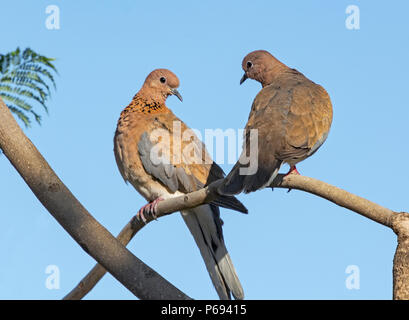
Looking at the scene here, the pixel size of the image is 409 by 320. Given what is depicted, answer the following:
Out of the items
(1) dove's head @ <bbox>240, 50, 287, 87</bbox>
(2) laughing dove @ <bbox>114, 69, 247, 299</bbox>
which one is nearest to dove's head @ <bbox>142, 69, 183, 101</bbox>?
(2) laughing dove @ <bbox>114, 69, 247, 299</bbox>

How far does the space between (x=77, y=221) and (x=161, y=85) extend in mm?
1933

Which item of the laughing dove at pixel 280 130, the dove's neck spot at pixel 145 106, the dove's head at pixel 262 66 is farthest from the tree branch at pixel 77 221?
the dove's head at pixel 262 66

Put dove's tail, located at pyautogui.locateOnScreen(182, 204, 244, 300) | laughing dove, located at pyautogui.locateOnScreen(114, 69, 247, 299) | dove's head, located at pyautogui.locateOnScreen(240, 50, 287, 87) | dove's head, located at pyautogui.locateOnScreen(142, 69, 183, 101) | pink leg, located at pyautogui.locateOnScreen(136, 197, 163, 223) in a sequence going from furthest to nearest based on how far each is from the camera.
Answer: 1. dove's head, located at pyautogui.locateOnScreen(142, 69, 183, 101)
2. dove's head, located at pyautogui.locateOnScreen(240, 50, 287, 87)
3. laughing dove, located at pyautogui.locateOnScreen(114, 69, 247, 299)
4. dove's tail, located at pyautogui.locateOnScreen(182, 204, 244, 300)
5. pink leg, located at pyautogui.locateOnScreen(136, 197, 163, 223)

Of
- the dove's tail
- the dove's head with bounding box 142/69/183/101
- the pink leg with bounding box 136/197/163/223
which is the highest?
the dove's head with bounding box 142/69/183/101

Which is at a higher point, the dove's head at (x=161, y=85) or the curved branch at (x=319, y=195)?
the dove's head at (x=161, y=85)

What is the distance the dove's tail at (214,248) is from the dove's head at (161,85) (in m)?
1.03

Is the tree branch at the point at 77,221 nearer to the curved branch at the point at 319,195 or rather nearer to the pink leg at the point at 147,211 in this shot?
the curved branch at the point at 319,195

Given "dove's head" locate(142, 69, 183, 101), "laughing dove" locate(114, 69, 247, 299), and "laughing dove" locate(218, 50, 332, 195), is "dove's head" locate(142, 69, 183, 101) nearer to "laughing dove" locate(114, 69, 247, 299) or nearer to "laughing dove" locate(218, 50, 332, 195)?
"laughing dove" locate(114, 69, 247, 299)

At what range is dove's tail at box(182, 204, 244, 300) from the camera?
441 cm

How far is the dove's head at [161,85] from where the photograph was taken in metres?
5.08

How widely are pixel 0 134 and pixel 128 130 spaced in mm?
1317

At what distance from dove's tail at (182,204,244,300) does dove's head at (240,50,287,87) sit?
114cm

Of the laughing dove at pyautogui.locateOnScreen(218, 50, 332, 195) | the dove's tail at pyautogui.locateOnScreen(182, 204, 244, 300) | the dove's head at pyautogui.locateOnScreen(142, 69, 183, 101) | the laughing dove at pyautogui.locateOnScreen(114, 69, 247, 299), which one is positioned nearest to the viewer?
the laughing dove at pyautogui.locateOnScreen(218, 50, 332, 195)
